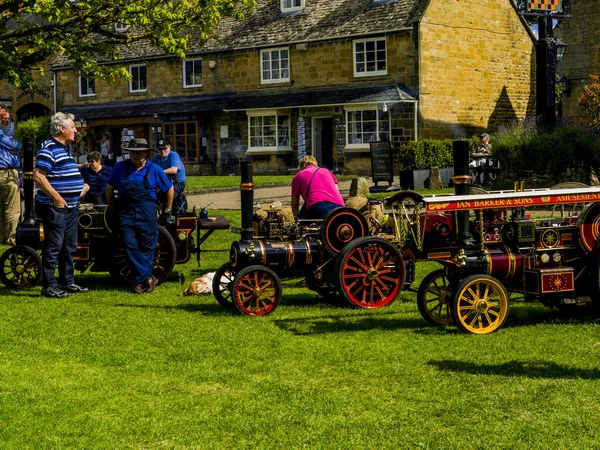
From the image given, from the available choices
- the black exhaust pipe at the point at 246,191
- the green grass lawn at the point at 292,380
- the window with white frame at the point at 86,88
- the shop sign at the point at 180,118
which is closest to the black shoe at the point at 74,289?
the green grass lawn at the point at 292,380

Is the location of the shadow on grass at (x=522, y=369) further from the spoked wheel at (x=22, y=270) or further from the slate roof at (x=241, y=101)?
the slate roof at (x=241, y=101)

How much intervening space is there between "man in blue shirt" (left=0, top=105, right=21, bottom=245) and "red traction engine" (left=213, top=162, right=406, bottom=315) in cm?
538

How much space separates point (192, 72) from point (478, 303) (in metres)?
33.5

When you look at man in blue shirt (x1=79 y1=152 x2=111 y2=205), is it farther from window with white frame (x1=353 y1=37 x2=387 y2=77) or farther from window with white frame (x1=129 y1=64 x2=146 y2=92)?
window with white frame (x1=129 y1=64 x2=146 y2=92)

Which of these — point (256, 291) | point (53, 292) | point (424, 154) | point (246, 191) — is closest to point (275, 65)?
point (424, 154)

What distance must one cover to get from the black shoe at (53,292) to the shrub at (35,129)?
110 ft

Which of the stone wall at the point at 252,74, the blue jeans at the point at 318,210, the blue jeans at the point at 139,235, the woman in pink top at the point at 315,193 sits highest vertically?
the stone wall at the point at 252,74

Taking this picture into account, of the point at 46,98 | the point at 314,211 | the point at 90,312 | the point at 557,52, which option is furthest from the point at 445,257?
the point at 46,98

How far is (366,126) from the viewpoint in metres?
35.4

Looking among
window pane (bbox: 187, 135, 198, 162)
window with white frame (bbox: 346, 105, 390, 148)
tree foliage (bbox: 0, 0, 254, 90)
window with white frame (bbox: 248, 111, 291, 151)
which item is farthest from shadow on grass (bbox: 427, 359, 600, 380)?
→ window pane (bbox: 187, 135, 198, 162)

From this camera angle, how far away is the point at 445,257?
9539 millimetres

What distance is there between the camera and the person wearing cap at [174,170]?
14.0 meters

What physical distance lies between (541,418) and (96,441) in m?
2.63

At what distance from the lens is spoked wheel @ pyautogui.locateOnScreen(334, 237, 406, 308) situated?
971 cm
